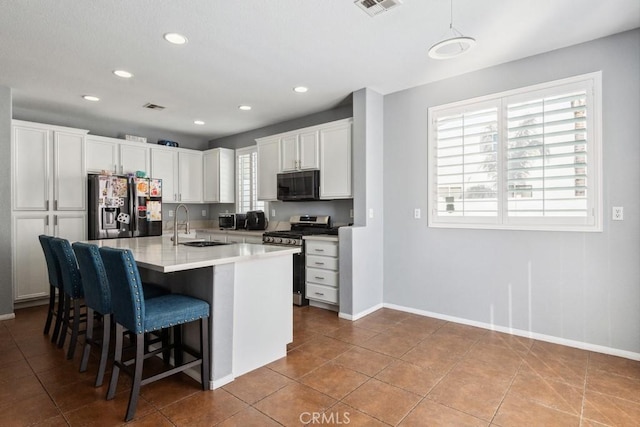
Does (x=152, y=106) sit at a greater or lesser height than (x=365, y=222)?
greater

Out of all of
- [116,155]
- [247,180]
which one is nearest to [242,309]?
[247,180]

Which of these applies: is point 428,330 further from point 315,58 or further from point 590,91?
point 315,58

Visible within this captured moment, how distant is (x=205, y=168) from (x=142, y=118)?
54.2 inches

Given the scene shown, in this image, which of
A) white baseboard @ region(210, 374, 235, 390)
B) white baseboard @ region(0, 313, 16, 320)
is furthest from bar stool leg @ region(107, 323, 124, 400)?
white baseboard @ region(0, 313, 16, 320)

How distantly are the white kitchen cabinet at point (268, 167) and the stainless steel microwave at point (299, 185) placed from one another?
0.18 m

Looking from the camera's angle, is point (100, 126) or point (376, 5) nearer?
point (376, 5)

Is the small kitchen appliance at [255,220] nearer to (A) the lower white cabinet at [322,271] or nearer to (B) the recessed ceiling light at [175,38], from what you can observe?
(A) the lower white cabinet at [322,271]

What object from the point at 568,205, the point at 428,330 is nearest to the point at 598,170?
the point at 568,205

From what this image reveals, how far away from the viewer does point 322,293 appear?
4.09 metres

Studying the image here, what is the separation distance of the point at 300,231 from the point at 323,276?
854 millimetres

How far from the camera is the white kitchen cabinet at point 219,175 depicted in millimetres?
5977

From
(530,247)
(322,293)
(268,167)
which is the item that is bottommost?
(322,293)

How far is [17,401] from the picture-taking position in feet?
6.98

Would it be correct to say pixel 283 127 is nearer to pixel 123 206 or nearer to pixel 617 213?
pixel 123 206
